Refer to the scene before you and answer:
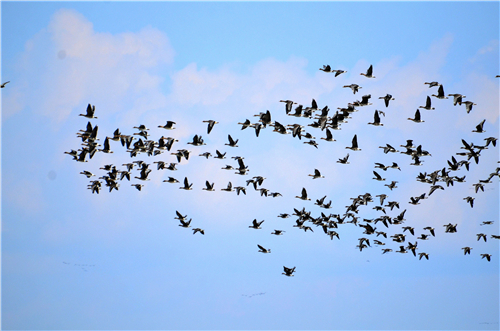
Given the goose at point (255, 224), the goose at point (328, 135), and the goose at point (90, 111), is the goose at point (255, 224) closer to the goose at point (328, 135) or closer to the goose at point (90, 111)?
the goose at point (328, 135)

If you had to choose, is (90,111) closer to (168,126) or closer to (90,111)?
(90,111)

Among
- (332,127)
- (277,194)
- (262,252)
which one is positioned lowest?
(262,252)

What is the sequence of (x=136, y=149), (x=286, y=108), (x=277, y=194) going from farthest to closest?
(x=277, y=194) < (x=136, y=149) < (x=286, y=108)

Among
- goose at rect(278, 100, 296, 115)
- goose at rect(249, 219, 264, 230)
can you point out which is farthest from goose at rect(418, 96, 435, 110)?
goose at rect(249, 219, 264, 230)

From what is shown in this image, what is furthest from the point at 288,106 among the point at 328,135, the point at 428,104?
the point at 428,104

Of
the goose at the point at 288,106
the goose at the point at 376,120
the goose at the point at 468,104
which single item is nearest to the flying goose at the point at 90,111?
the goose at the point at 288,106

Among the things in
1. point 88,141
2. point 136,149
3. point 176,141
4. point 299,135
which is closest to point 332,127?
point 299,135

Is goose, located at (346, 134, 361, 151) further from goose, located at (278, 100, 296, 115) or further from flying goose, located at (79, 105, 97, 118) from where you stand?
flying goose, located at (79, 105, 97, 118)

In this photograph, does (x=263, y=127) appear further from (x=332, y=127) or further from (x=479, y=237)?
(x=479, y=237)

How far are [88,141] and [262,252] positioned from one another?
19227 mm

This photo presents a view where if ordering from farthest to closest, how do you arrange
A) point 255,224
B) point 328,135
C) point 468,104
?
point 255,224, point 328,135, point 468,104

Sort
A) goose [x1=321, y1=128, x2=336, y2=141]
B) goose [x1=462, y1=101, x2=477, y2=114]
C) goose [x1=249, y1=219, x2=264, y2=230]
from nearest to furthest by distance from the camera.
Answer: goose [x1=462, y1=101, x2=477, y2=114] → goose [x1=321, y1=128, x2=336, y2=141] → goose [x1=249, y1=219, x2=264, y2=230]

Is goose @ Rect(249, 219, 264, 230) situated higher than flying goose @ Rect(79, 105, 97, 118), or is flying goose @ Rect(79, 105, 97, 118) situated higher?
flying goose @ Rect(79, 105, 97, 118)

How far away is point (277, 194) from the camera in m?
57.4
